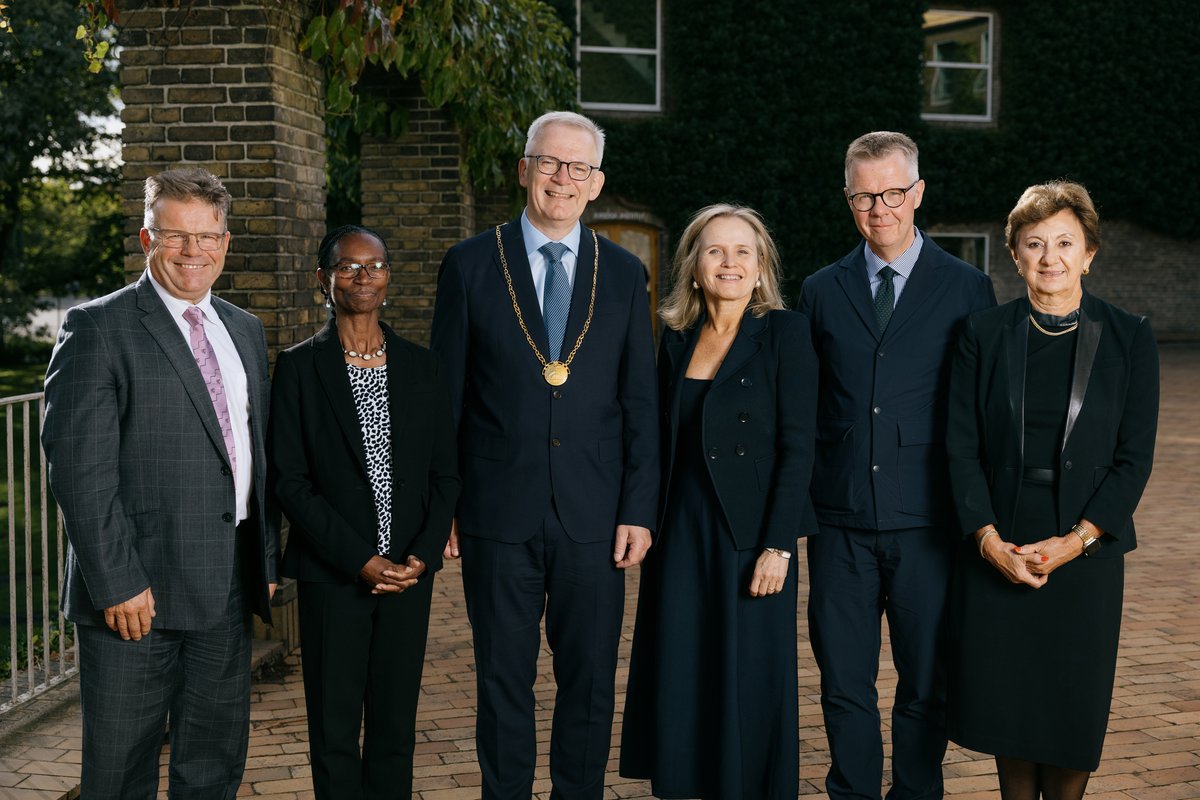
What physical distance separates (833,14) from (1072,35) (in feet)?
16.8

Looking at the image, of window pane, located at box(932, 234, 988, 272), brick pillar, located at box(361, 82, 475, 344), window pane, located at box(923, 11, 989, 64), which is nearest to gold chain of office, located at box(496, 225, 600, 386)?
brick pillar, located at box(361, 82, 475, 344)

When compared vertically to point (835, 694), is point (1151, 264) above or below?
above

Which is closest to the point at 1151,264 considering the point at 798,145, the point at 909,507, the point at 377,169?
the point at 798,145

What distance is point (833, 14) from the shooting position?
1908cm

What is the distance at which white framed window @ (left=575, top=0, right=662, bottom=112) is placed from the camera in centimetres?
1869

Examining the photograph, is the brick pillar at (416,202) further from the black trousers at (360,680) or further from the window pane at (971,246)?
the window pane at (971,246)

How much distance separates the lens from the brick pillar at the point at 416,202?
8.62 m

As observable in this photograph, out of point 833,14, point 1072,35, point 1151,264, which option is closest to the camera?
point 833,14

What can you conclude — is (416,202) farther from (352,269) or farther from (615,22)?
(615,22)

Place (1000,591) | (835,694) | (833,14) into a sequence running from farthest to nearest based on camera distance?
(833,14) → (835,694) → (1000,591)

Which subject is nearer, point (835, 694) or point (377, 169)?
point (835, 694)

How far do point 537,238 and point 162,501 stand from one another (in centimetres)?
127

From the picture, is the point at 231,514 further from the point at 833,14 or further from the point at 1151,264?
the point at 1151,264

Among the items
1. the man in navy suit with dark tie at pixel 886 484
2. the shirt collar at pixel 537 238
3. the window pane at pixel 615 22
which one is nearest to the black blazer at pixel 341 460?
the shirt collar at pixel 537 238
